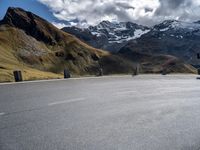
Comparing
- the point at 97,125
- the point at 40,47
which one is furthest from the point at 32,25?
the point at 97,125

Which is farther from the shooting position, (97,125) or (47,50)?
(47,50)

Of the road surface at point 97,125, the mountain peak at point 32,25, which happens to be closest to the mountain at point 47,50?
the mountain peak at point 32,25

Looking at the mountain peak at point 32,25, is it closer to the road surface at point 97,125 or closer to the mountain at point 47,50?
the mountain at point 47,50

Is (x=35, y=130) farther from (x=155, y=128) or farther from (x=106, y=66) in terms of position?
(x=106, y=66)

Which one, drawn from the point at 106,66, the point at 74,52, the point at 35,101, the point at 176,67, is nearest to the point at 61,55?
the point at 74,52

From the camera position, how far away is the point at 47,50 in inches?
4879

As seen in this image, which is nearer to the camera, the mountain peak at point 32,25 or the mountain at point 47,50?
the mountain at point 47,50

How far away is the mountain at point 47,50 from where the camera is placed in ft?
352

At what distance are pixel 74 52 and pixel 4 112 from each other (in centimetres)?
11878

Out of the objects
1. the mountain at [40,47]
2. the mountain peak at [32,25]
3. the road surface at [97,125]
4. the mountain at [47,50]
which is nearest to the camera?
the road surface at [97,125]

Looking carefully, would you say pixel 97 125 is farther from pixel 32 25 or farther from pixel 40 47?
pixel 32 25

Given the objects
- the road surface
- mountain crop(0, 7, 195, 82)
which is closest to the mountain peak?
mountain crop(0, 7, 195, 82)

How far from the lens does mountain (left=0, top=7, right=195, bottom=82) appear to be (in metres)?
107

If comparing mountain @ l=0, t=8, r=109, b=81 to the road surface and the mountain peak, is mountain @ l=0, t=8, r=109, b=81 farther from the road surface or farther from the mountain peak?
the road surface
